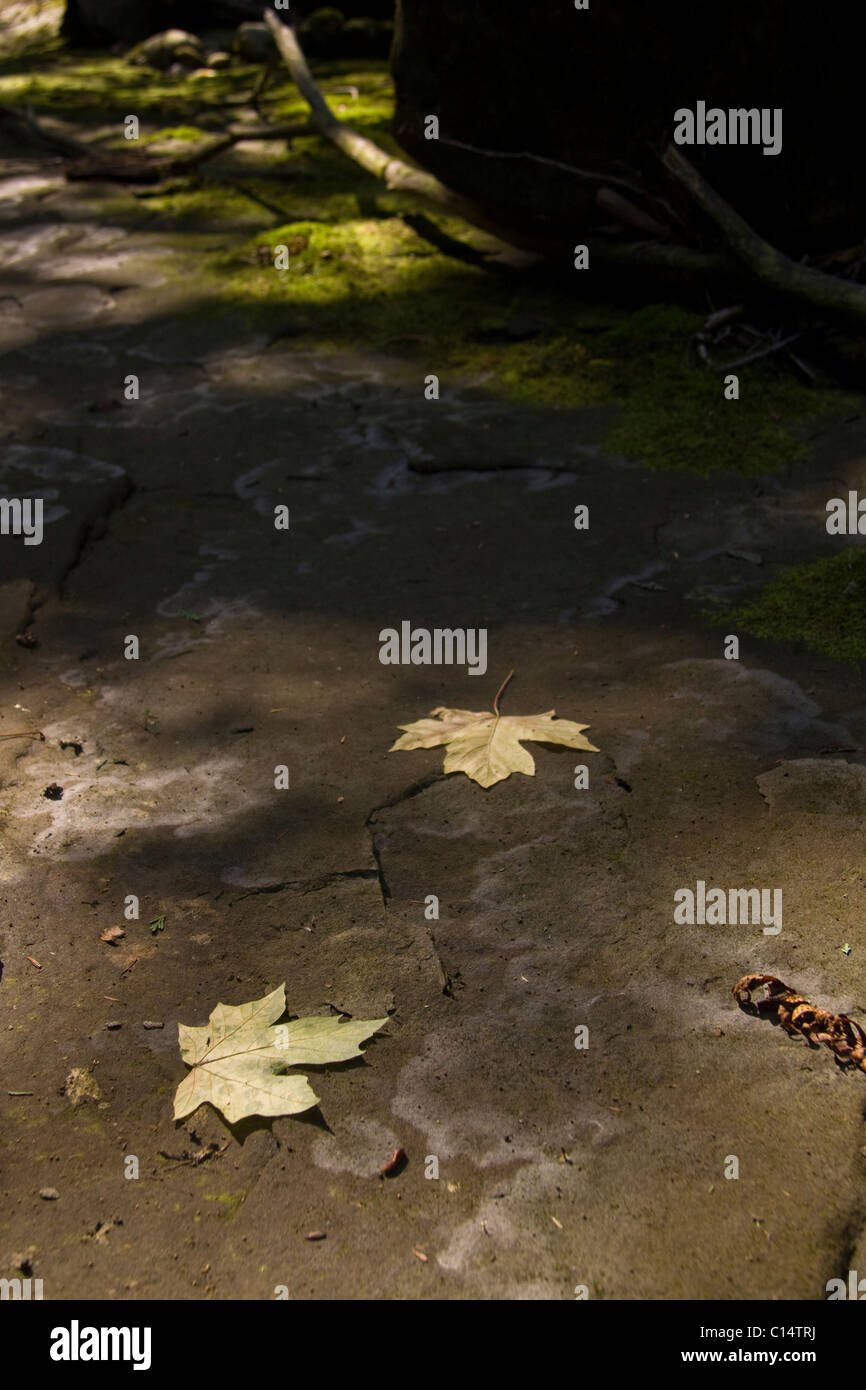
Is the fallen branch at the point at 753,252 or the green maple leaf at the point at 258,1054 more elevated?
the fallen branch at the point at 753,252

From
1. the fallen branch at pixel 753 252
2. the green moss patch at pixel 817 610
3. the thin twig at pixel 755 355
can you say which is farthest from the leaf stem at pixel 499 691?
the fallen branch at pixel 753 252

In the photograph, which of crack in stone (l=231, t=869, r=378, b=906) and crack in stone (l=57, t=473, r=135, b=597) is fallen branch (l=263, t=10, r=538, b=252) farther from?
crack in stone (l=231, t=869, r=378, b=906)

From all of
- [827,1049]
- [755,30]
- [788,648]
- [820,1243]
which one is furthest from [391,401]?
[820,1243]

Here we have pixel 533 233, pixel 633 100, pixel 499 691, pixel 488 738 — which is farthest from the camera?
pixel 533 233

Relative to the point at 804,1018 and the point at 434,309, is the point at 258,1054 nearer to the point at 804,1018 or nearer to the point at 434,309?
the point at 804,1018

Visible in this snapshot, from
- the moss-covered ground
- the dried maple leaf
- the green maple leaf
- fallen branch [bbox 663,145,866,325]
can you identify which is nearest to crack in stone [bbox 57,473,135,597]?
the dried maple leaf

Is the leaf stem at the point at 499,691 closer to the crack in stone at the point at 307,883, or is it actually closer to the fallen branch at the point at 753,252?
the crack in stone at the point at 307,883

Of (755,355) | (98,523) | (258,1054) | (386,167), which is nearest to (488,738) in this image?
(258,1054)
